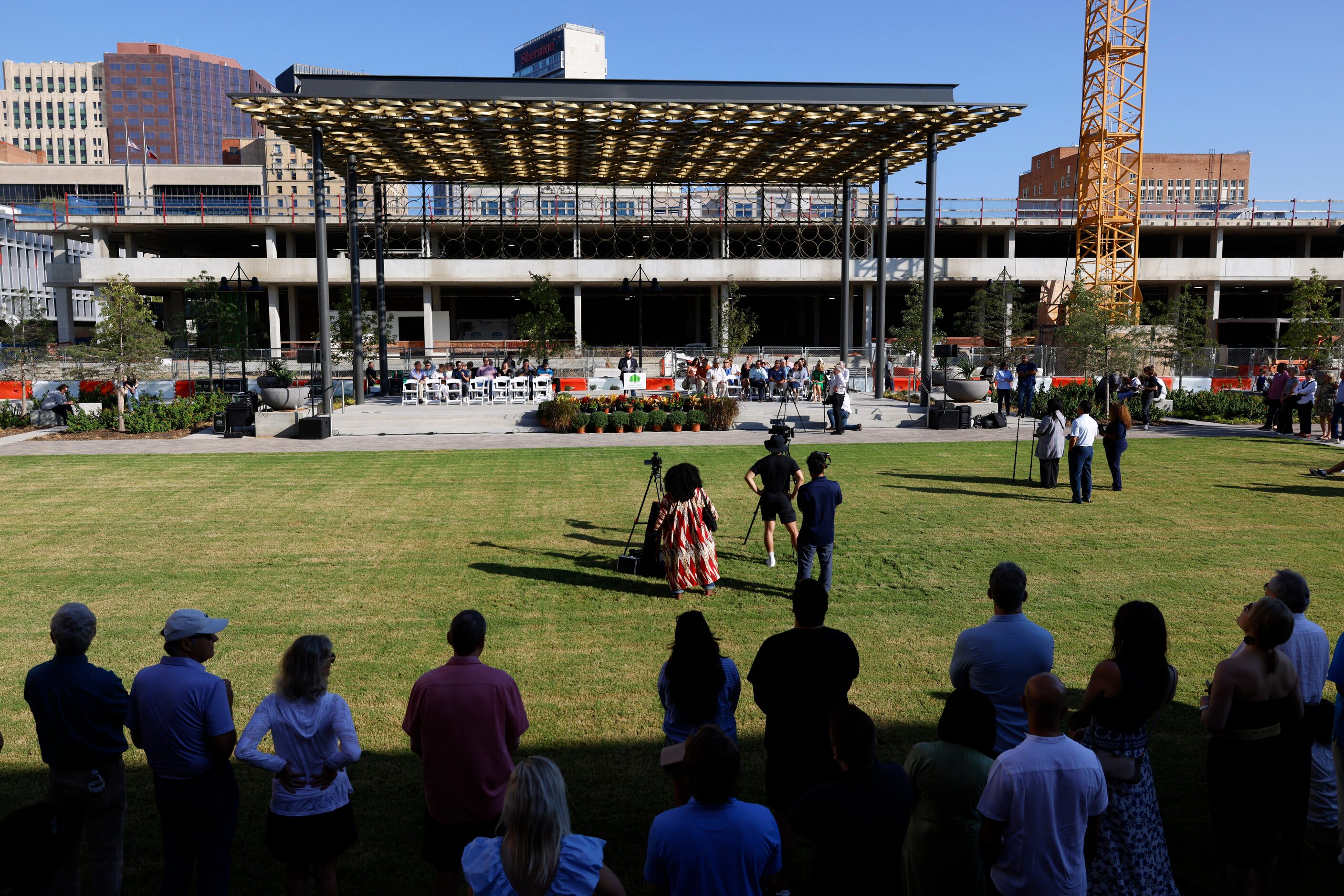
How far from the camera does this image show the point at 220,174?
8706cm

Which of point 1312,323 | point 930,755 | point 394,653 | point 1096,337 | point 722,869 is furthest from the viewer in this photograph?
point 1312,323

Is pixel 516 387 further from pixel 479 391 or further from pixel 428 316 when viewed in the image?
pixel 428 316

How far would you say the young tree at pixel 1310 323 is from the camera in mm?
32406

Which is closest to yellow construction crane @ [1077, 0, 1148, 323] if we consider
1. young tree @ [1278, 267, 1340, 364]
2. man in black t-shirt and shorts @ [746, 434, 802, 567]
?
young tree @ [1278, 267, 1340, 364]

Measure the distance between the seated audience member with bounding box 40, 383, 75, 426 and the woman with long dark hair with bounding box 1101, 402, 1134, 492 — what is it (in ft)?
86.5

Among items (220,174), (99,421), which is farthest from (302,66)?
(99,421)

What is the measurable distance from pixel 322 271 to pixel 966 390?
63.2 ft

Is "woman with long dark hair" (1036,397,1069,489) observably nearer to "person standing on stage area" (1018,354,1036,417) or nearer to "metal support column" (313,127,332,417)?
"person standing on stage area" (1018,354,1036,417)

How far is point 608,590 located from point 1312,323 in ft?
106

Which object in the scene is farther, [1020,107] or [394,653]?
[1020,107]

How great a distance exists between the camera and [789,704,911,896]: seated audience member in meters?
3.71

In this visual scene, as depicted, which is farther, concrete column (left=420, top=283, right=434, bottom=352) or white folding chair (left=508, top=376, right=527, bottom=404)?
concrete column (left=420, top=283, right=434, bottom=352)

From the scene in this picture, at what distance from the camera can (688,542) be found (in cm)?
1005

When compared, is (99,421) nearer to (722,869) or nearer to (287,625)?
(287,625)
